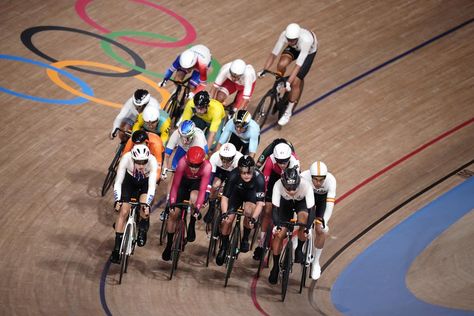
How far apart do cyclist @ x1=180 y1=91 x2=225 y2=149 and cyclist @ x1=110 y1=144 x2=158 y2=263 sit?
1.10 metres

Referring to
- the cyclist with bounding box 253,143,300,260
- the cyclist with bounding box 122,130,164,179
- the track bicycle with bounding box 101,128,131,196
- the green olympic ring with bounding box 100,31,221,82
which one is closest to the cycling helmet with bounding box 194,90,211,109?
the cyclist with bounding box 122,130,164,179

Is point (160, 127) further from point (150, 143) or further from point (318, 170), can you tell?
point (318, 170)

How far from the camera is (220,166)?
30.5 ft

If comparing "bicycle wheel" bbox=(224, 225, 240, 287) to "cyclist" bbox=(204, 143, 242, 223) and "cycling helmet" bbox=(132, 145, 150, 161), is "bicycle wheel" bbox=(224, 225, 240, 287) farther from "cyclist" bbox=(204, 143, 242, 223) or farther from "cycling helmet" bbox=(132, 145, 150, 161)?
"cycling helmet" bbox=(132, 145, 150, 161)

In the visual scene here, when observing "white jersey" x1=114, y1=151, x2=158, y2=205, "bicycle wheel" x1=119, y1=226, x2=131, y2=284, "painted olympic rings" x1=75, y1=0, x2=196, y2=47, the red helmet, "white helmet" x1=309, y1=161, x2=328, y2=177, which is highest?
"painted olympic rings" x1=75, y1=0, x2=196, y2=47

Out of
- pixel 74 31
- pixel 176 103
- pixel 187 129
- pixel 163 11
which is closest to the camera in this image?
pixel 187 129

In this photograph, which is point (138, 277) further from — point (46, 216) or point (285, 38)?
point (285, 38)

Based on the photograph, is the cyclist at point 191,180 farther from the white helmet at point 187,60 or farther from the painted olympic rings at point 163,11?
the painted olympic rings at point 163,11

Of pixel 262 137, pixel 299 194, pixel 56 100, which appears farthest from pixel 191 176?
pixel 56 100

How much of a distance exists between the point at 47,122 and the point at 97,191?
58.9 inches

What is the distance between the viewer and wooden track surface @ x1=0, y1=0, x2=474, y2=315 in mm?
8844

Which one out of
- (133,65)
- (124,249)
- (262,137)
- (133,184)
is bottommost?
(124,249)

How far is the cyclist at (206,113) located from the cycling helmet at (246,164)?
1.08m

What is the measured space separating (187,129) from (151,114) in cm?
47
